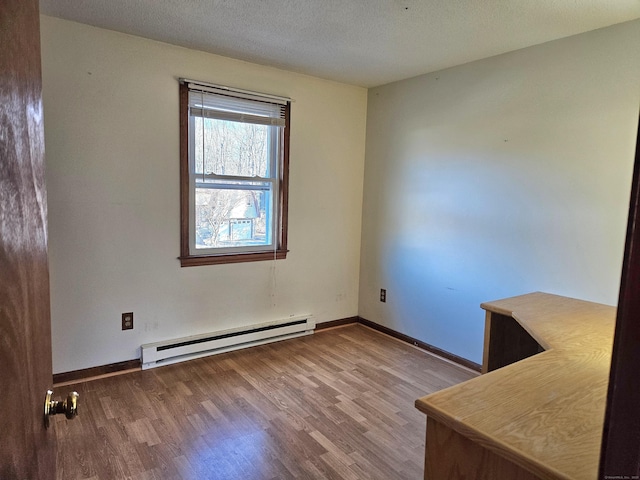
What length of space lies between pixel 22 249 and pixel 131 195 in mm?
2421

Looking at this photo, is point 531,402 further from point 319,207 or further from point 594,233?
point 319,207

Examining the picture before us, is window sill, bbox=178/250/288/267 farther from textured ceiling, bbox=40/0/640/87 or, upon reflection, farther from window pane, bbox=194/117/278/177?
textured ceiling, bbox=40/0/640/87

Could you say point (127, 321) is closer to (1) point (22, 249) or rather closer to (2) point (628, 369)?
(1) point (22, 249)

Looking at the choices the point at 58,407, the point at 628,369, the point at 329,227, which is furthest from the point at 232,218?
the point at 628,369

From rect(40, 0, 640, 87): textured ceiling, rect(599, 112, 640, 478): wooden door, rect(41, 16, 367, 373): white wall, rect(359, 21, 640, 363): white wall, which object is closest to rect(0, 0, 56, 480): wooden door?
rect(599, 112, 640, 478): wooden door

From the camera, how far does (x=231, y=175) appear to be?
3.28 meters

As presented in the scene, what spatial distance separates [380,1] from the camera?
2.12m

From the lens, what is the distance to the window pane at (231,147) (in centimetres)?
312

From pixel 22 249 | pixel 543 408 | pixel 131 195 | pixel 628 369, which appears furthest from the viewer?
pixel 131 195

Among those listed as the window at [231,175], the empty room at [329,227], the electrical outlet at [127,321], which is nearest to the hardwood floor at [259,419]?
the empty room at [329,227]

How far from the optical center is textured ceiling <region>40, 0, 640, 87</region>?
2176mm

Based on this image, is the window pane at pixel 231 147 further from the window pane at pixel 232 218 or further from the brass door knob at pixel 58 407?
the brass door knob at pixel 58 407

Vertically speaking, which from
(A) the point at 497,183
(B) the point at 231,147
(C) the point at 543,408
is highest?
(B) the point at 231,147

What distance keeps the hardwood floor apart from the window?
2.98ft
